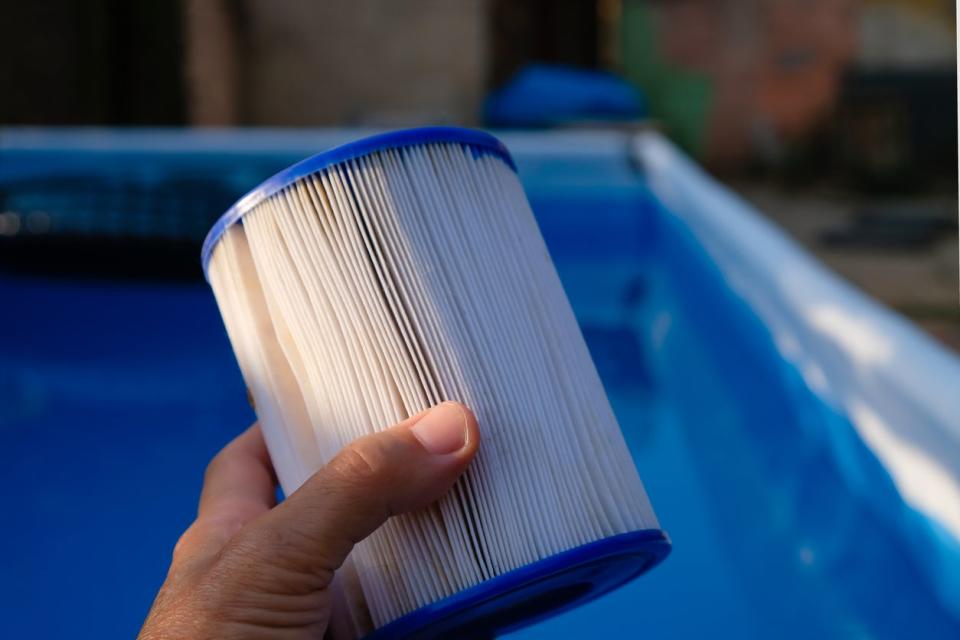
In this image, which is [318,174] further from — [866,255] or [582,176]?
[866,255]

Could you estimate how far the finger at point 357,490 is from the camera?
1.82 feet

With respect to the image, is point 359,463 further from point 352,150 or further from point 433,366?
point 352,150

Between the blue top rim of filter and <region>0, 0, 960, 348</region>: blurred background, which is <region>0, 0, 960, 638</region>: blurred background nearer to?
<region>0, 0, 960, 348</region>: blurred background

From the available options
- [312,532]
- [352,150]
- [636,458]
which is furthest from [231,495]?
[636,458]

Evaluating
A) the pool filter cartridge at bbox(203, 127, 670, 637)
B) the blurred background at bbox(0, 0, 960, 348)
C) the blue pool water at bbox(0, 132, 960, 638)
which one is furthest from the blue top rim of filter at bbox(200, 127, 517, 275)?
the blurred background at bbox(0, 0, 960, 348)

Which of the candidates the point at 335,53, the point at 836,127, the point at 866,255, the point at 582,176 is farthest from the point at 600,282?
the point at 836,127

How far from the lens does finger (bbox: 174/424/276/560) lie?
2.17 feet

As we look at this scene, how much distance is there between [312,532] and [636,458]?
3.14 ft

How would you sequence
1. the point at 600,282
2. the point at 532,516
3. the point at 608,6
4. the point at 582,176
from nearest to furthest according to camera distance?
the point at 532,516 → the point at 600,282 → the point at 582,176 → the point at 608,6

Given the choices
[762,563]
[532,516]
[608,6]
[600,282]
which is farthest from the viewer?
[608,6]

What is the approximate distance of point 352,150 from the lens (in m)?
0.59

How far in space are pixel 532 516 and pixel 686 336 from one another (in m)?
1.59

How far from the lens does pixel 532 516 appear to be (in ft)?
1.89

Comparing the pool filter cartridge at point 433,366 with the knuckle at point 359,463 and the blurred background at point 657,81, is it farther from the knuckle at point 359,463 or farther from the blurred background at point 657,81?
the blurred background at point 657,81
